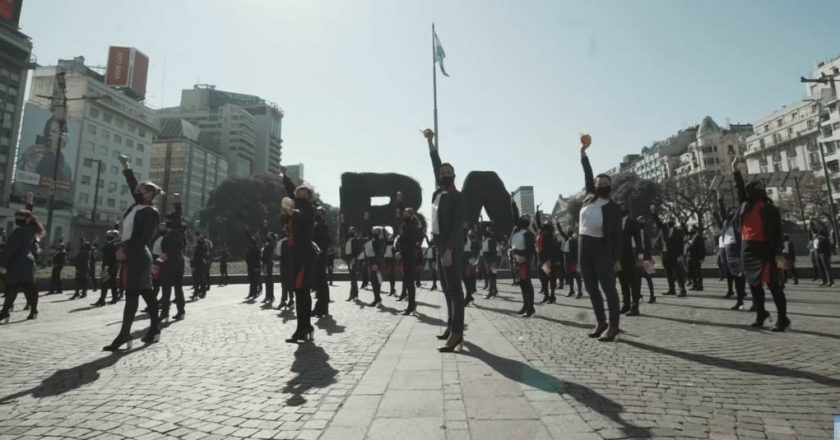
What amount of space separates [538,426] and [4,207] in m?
76.6

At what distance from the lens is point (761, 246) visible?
5766mm

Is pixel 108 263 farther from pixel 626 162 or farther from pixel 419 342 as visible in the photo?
pixel 626 162

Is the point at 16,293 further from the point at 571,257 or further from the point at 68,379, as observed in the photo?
the point at 571,257

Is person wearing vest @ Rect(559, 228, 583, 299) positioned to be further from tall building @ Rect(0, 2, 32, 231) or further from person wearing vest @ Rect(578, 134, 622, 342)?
tall building @ Rect(0, 2, 32, 231)

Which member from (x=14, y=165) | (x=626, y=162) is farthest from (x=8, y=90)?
(x=626, y=162)

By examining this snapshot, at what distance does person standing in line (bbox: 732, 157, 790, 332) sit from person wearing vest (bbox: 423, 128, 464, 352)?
407cm

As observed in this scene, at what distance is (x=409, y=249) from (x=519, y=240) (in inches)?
88.6

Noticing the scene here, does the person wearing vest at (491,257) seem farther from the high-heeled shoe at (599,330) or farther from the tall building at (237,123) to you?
the tall building at (237,123)

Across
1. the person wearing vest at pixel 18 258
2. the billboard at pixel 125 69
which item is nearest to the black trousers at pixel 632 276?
the person wearing vest at pixel 18 258

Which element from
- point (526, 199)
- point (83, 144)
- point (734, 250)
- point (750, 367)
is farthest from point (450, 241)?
point (526, 199)

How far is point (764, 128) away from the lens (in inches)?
3364

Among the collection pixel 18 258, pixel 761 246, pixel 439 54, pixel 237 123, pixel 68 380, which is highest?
pixel 237 123

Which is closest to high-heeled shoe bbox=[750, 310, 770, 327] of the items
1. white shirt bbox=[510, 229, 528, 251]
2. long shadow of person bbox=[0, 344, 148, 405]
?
white shirt bbox=[510, 229, 528, 251]

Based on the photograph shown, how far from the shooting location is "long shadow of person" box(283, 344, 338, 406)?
3228 mm
